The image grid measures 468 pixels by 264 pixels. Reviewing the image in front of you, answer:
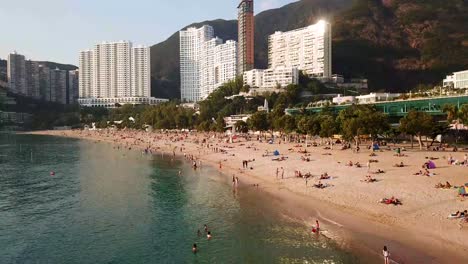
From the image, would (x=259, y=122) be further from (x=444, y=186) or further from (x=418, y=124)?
(x=444, y=186)

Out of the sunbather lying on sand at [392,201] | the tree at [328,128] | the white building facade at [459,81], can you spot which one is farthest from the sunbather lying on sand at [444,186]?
the white building facade at [459,81]

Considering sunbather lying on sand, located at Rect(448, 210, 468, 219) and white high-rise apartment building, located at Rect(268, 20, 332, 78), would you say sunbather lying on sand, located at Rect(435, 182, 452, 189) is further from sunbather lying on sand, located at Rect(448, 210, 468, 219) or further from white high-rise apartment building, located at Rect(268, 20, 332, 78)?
white high-rise apartment building, located at Rect(268, 20, 332, 78)

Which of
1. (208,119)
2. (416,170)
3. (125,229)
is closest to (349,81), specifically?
(208,119)

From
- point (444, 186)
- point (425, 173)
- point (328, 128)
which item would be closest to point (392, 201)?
point (444, 186)

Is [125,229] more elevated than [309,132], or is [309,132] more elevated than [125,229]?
[309,132]

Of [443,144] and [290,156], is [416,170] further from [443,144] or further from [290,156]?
[443,144]

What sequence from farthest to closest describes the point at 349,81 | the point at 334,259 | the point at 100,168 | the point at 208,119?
the point at 349,81 < the point at 208,119 < the point at 100,168 < the point at 334,259

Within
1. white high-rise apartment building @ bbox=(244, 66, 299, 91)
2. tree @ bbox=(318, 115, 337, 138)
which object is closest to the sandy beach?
tree @ bbox=(318, 115, 337, 138)
